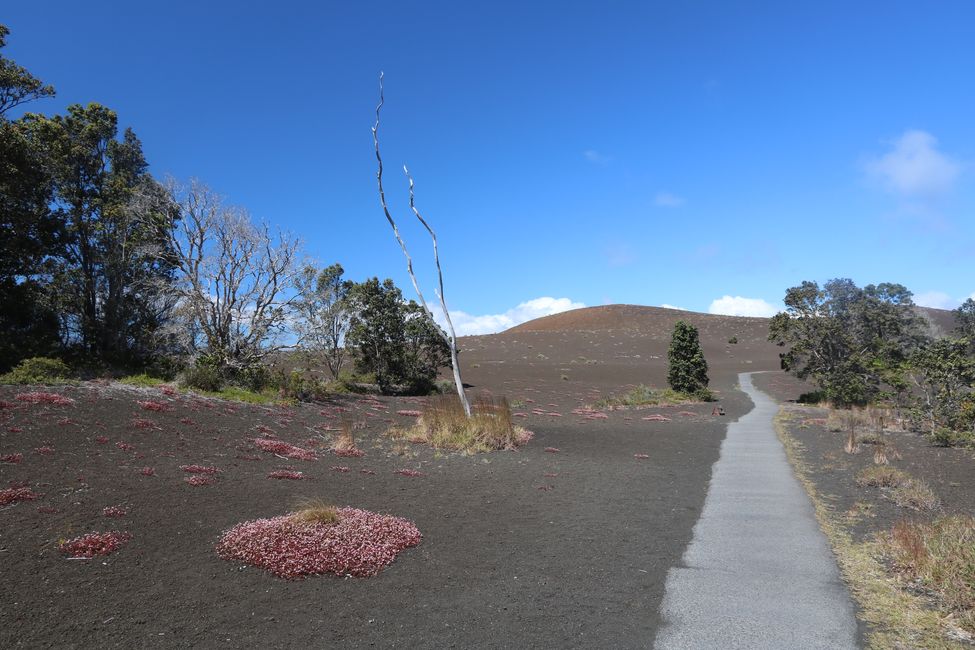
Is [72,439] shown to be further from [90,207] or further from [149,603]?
[90,207]

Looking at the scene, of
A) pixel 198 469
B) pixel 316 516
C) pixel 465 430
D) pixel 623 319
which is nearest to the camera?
pixel 316 516

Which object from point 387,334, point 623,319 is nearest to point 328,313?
point 387,334

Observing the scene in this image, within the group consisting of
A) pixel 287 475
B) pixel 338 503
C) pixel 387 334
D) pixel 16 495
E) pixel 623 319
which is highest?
pixel 623 319

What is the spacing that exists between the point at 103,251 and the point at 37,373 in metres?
10.9

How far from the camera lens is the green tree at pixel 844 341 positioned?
1268 inches

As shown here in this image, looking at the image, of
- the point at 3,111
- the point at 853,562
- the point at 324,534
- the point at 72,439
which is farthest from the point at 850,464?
the point at 3,111

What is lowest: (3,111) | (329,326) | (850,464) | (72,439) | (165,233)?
(850,464)

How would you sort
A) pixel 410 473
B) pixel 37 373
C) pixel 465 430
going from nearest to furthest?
pixel 410 473
pixel 465 430
pixel 37 373

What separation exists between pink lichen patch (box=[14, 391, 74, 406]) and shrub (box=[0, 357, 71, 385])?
335 cm

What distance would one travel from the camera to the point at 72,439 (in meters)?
10.7

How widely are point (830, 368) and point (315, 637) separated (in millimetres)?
39261

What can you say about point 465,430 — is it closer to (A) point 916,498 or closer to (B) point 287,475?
(B) point 287,475

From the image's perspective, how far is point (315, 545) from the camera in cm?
623

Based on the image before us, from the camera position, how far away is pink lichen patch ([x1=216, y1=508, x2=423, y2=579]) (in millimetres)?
5918
